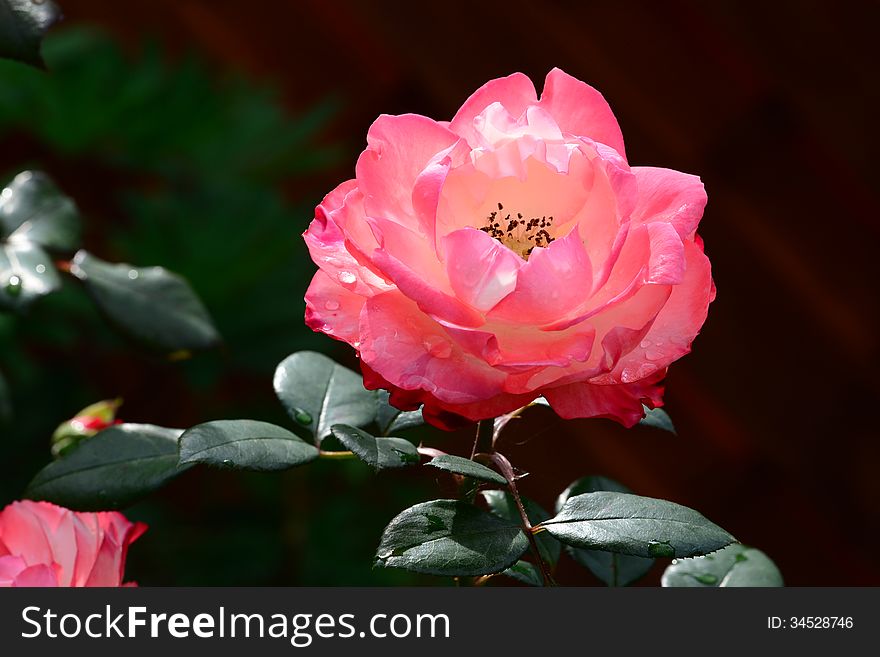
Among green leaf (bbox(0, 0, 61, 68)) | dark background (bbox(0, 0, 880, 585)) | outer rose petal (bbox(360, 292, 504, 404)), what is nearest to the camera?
outer rose petal (bbox(360, 292, 504, 404))

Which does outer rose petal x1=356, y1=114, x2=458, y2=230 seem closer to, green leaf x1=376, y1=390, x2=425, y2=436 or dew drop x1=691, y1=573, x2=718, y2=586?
green leaf x1=376, y1=390, x2=425, y2=436

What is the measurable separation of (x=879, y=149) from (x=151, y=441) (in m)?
1.36

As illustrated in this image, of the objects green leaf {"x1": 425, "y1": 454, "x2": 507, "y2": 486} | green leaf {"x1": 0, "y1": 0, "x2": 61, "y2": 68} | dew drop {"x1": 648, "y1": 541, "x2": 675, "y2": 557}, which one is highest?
green leaf {"x1": 0, "y1": 0, "x2": 61, "y2": 68}

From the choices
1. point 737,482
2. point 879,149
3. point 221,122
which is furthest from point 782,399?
point 221,122

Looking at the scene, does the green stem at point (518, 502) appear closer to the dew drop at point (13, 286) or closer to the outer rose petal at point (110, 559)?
the outer rose petal at point (110, 559)

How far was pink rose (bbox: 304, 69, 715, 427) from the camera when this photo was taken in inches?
12.5

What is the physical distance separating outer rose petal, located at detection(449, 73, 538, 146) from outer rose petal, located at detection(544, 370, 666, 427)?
110 millimetres

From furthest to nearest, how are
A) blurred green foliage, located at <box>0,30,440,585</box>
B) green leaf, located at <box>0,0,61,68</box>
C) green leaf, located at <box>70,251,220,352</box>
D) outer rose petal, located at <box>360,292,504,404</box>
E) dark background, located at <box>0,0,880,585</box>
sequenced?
1. dark background, located at <box>0,0,880,585</box>
2. blurred green foliage, located at <box>0,30,440,585</box>
3. green leaf, located at <box>70,251,220,352</box>
4. green leaf, located at <box>0,0,61,68</box>
5. outer rose petal, located at <box>360,292,504,404</box>

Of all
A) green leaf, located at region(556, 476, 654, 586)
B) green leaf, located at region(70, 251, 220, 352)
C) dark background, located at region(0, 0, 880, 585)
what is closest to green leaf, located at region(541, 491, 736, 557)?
green leaf, located at region(556, 476, 654, 586)

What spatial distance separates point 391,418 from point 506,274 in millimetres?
135

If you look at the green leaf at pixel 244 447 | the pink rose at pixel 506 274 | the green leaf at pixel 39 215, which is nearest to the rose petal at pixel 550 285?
the pink rose at pixel 506 274

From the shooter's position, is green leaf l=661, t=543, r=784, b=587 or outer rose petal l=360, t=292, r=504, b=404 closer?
outer rose petal l=360, t=292, r=504, b=404
